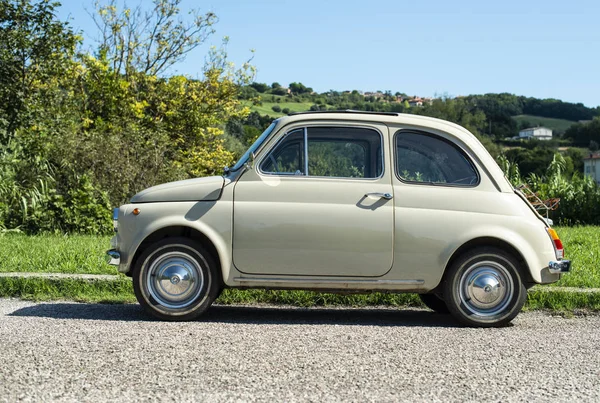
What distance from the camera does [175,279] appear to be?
22.7 feet

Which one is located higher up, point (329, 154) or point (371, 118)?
point (371, 118)

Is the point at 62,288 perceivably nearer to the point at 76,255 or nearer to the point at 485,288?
the point at 76,255

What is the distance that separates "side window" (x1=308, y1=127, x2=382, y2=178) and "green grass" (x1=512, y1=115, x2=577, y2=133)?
394ft

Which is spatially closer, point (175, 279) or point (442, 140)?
point (175, 279)

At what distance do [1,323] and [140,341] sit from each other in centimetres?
158

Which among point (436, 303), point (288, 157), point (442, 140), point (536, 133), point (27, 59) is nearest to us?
point (288, 157)

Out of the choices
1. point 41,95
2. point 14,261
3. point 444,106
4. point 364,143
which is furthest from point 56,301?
point 444,106

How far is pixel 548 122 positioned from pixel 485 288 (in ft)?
431

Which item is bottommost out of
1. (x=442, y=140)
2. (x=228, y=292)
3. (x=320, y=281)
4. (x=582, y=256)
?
(x=228, y=292)

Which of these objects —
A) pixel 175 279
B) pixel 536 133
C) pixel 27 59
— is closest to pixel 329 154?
pixel 175 279

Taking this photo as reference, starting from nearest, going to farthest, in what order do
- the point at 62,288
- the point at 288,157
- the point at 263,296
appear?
the point at 288,157
the point at 263,296
the point at 62,288

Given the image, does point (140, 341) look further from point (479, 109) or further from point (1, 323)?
point (479, 109)

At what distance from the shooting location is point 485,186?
7129 mm

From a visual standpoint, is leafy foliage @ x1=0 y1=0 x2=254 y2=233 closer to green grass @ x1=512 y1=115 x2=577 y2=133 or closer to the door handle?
the door handle
